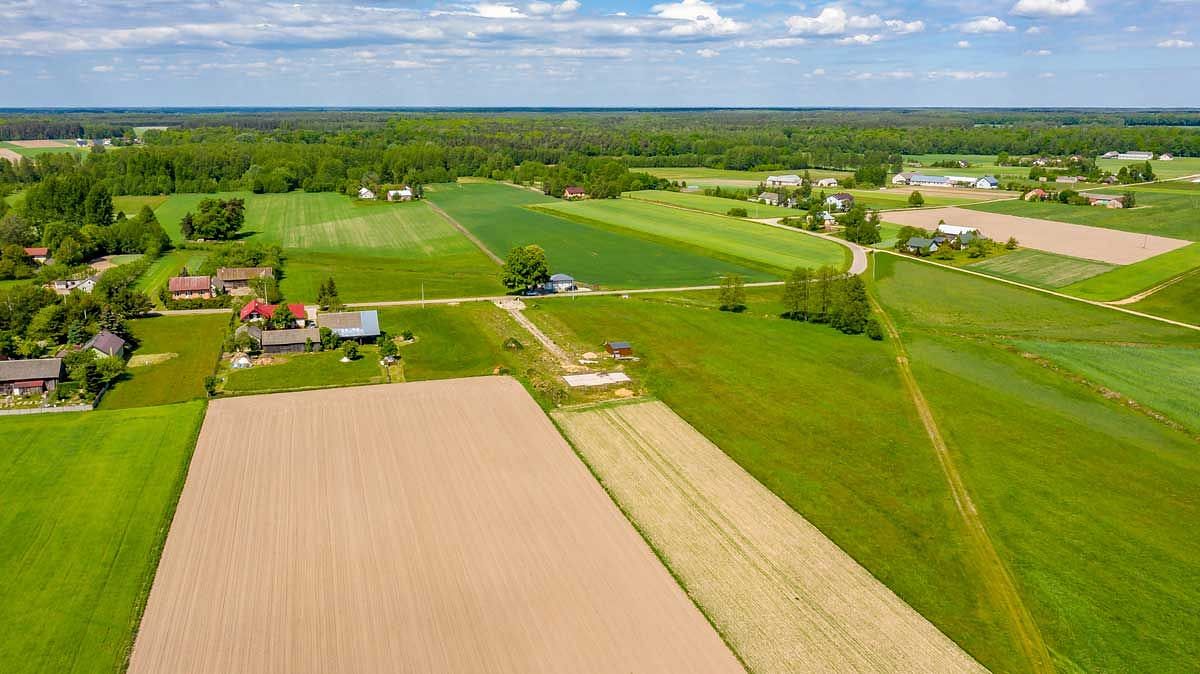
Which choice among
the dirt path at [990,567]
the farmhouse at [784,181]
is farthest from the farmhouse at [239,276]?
the farmhouse at [784,181]

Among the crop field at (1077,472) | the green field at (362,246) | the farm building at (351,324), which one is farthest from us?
the green field at (362,246)

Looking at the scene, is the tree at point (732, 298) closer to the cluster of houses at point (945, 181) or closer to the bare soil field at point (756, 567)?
the bare soil field at point (756, 567)

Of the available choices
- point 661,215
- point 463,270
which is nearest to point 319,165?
point 661,215

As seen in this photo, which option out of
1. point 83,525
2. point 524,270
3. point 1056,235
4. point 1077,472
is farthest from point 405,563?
point 1056,235

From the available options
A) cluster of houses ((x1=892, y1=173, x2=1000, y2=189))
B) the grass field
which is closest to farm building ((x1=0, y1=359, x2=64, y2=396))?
the grass field

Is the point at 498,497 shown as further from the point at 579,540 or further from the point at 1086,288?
the point at 1086,288

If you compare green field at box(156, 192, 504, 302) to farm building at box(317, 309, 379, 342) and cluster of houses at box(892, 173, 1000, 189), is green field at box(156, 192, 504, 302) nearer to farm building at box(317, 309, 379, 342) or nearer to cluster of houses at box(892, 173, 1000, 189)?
farm building at box(317, 309, 379, 342)

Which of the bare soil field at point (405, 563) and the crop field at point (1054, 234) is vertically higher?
the crop field at point (1054, 234)
